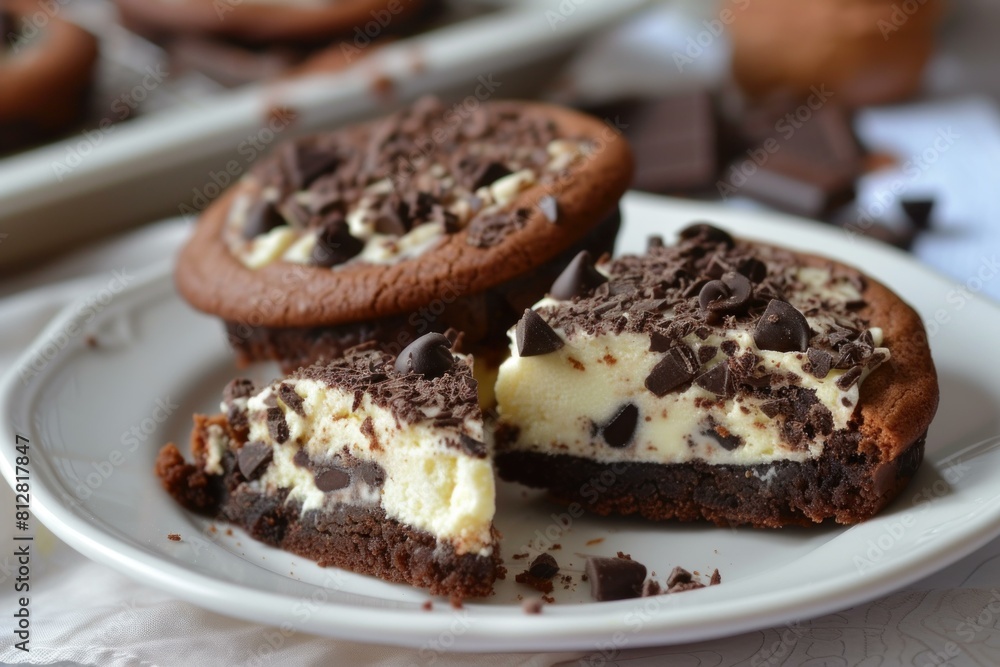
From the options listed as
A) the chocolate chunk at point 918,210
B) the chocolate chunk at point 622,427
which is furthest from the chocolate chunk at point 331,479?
the chocolate chunk at point 918,210

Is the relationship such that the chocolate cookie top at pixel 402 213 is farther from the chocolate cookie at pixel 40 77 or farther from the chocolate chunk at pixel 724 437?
the chocolate cookie at pixel 40 77

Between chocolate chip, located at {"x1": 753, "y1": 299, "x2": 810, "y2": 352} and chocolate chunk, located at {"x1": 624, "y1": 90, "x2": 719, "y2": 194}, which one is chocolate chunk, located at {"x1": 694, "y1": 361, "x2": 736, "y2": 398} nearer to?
chocolate chip, located at {"x1": 753, "y1": 299, "x2": 810, "y2": 352}

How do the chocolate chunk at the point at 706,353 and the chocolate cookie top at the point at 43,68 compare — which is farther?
the chocolate cookie top at the point at 43,68

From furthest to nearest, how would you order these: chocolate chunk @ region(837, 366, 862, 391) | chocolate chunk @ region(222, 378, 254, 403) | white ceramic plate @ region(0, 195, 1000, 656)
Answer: chocolate chunk @ region(222, 378, 254, 403)
chocolate chunk @ region(837, 366, 862, 391)
white ceramic plate @ region(0, 195, 1000, 656)

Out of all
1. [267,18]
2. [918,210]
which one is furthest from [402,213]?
[267,18]

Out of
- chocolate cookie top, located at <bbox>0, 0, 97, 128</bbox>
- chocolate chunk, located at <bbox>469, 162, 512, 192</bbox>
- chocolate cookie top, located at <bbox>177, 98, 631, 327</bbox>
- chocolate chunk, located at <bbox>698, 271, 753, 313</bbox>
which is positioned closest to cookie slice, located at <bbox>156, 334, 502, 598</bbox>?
chocolate cookie top, located at <bbox>177, 98, 631, 327</bbox>

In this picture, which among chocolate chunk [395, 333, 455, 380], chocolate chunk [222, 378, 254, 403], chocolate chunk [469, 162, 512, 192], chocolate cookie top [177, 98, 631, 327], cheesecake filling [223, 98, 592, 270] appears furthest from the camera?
chocolate chunk [469, 162, 512, 192]
